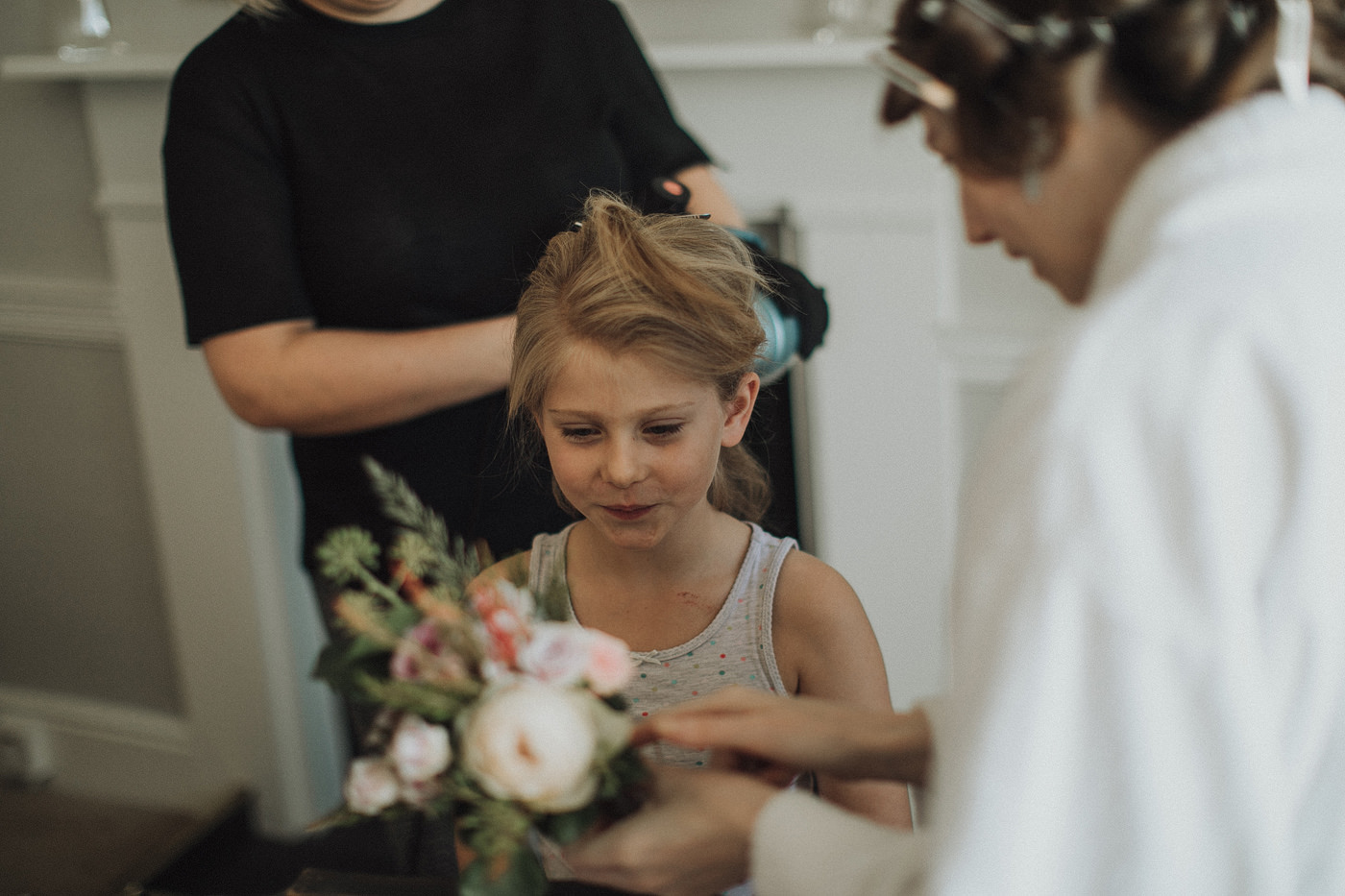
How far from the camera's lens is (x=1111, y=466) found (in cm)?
54

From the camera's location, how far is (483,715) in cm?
68

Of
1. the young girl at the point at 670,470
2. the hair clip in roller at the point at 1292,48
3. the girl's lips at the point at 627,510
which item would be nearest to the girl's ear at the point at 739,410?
the young girl at the point at 670,470

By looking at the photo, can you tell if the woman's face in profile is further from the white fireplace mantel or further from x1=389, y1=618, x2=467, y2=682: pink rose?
the white fireplace mantel

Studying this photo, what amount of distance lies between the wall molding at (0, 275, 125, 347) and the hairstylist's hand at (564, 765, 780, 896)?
177 centimetres

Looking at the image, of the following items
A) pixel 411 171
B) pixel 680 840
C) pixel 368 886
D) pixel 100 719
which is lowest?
pixel 100 719

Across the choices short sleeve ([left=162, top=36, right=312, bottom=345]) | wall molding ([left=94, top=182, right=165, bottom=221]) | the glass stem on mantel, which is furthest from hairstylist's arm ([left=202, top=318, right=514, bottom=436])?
the glass stem on mantel

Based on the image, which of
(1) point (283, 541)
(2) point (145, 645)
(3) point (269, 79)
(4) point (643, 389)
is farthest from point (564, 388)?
(2) point (145, 645)

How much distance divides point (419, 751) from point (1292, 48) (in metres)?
0.65

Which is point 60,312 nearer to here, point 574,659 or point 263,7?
point 263,7

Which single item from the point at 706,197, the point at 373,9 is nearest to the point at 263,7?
the point at 373,9

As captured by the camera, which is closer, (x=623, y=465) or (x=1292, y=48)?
(x=1292, y=48)

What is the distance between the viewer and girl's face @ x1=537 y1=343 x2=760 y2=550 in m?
1.03

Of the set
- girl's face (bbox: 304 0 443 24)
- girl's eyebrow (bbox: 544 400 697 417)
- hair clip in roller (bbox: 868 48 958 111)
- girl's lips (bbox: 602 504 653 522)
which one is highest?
girl's face (bbox: 304 0 443 24)

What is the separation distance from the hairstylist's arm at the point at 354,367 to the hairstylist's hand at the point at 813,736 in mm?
544
